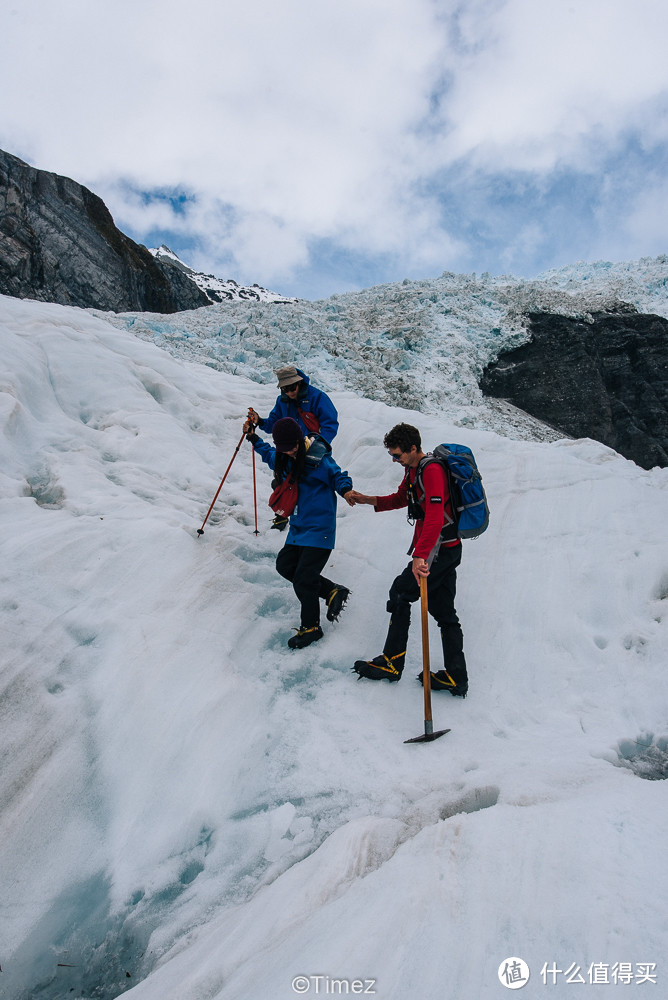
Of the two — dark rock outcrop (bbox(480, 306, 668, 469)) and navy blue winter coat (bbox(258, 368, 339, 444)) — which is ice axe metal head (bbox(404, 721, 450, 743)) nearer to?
navy blue winter coat (bbox(258, 368, 339, 444))

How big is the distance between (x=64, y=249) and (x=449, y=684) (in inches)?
1418

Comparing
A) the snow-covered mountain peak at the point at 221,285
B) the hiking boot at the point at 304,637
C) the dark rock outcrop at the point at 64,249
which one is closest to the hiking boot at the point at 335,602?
the hiking boot at the point at 304,637

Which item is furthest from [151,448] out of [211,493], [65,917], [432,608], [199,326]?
[199,326]

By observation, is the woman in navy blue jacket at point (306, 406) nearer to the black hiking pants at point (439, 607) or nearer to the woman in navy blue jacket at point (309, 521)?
the woman in navy blue jacket at point (309, 521)

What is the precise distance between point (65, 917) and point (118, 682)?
1.07m

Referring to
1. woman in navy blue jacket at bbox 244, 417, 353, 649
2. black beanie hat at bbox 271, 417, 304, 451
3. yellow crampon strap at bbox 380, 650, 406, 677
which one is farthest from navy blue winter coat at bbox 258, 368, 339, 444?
yellow crampon strap at bbox 380, 650, 406, 677

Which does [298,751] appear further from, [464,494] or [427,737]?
[464,494]

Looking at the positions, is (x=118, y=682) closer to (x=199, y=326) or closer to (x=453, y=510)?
(x=453, y=510)

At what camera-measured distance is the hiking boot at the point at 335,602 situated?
396 cm

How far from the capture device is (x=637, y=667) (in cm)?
354

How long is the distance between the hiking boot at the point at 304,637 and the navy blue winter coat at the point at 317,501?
630 millimetres

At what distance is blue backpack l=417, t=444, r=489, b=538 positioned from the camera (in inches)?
138

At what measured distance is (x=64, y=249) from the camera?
1211 inches

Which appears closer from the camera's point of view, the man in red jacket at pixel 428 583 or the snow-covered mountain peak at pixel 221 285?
the man in red jacket at pixel 428 583
